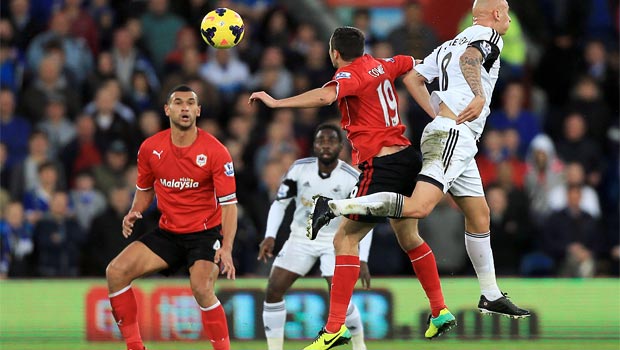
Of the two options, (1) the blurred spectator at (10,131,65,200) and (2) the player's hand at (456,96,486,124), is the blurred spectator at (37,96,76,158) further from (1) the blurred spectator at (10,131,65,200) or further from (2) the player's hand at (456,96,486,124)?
(2) the player's hand at (456,96,486,124)

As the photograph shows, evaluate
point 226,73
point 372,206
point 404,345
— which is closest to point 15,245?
point 226,73

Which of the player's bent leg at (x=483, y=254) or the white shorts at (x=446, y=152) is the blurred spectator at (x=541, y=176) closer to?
the player's bent leg at (x=483, y=254)

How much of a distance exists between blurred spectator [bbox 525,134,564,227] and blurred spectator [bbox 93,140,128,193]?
4837 millimetres

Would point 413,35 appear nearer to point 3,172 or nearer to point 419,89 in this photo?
point 3,172

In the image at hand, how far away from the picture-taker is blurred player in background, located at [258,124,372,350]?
13.0m

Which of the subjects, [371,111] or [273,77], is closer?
[371,111]

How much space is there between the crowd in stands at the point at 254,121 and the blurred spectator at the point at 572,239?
0.02 metres

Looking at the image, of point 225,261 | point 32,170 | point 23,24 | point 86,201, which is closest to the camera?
point 225,261

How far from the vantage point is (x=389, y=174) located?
1088cm

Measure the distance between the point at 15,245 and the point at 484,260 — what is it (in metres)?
6.64

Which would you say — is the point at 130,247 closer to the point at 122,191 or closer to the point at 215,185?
the point at 215,185

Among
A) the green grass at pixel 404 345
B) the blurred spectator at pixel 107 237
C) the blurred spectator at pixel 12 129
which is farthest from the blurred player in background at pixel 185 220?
the blurred spectator at pixel 12 129

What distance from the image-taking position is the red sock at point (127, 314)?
458 inches

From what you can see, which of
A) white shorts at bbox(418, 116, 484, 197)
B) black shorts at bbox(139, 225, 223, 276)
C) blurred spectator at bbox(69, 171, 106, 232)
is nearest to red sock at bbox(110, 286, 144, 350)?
black shorts at bbox(139, 225, 223, 276)
